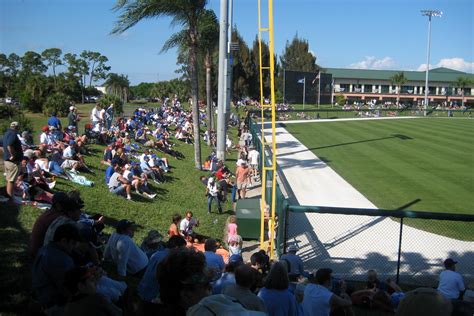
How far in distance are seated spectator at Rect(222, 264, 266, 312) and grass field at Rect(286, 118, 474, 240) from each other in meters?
9.72

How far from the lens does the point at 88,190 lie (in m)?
13.3

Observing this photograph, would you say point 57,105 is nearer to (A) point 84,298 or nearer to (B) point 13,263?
(B) point 13,263

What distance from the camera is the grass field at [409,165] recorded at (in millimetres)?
15476

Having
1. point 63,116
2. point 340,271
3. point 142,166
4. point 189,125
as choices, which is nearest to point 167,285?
point 340,271

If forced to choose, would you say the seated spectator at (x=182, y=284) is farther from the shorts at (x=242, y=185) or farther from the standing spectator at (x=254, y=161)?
the standing spectator at (x=254, y=161)

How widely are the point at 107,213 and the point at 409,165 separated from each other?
1612 cm

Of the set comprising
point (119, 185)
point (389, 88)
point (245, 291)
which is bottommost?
point (119, 185)

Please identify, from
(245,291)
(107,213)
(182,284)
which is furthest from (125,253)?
(107,213)

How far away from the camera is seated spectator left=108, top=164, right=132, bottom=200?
1359 centimetres

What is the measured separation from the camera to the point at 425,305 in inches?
129

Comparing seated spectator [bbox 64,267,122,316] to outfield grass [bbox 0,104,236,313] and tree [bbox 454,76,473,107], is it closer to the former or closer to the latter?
outfield grass [bbox 0,104,236,313]

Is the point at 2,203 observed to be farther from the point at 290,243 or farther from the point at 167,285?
the point at 167,285

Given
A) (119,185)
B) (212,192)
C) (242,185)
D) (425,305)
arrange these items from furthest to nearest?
(242,185) → (212,192) → (119,185) → (425,305)

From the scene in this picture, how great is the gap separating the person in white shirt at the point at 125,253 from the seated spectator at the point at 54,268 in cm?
223
